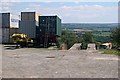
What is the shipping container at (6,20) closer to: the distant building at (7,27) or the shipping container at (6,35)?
the distant building at (7,27)

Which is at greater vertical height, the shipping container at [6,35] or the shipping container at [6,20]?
the shipping container at [6,20]

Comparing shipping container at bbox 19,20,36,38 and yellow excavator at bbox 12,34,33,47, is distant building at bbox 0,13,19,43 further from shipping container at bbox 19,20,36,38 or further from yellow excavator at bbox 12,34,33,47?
yellow excavator at bbox 12,34,33,47


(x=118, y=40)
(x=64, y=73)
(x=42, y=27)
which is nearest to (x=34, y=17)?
(x=42, y=27)

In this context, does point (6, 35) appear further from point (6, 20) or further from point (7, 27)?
point (6, 20)

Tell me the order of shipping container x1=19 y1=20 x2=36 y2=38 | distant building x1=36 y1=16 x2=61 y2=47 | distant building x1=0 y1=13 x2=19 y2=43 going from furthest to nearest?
distant building x1=0 y1=13 x2=19 y2=43, shipping container x1=19 y1=20 x2=36 y2=38, distant building x1=36 y1=16 x2=61 y2=47

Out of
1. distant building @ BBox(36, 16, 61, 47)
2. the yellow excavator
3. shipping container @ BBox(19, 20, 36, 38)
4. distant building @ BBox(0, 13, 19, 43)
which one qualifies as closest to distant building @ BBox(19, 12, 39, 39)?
shipping container @ BBox(19, 20, 36, 38)

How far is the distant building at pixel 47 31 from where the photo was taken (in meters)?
30.5

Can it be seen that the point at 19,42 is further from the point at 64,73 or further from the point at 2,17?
A: the point at 64,73

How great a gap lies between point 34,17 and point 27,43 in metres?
3.53

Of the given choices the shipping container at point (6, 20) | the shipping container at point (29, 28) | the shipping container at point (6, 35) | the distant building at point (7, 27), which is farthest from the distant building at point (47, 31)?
the shipping container at point (6, 20)

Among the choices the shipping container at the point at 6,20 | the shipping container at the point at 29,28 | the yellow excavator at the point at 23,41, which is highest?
the shipping container at the point at 6,20

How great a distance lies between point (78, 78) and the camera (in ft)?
29.9

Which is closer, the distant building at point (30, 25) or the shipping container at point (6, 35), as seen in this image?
the distant building at point (30, 25)

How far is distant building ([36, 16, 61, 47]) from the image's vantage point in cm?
3053
